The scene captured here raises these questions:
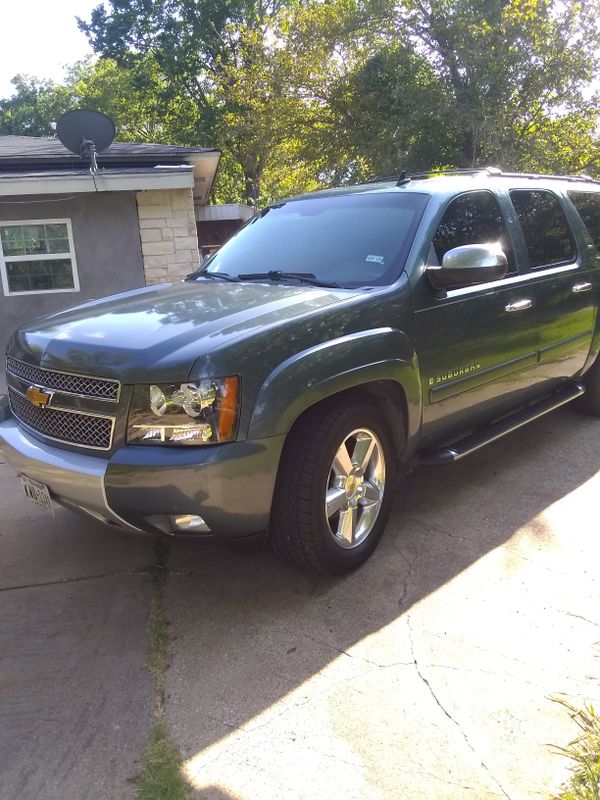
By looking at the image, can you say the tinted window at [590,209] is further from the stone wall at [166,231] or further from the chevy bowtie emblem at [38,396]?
the stone wall at [166,231]

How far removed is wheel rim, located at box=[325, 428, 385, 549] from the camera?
10.2ft

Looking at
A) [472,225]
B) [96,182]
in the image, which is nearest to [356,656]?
[472,225]

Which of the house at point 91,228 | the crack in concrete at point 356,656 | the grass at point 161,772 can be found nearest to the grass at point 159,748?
the grass at point 161,772

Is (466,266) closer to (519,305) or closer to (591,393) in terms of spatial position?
(519,305)

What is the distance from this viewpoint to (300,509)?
2896 mm

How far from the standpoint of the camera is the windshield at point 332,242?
3.55 m

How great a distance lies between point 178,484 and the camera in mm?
2607

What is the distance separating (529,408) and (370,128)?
16972mm

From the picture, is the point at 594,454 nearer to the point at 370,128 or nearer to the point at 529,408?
the point at 529,408

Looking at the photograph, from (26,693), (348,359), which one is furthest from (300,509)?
(26,693)

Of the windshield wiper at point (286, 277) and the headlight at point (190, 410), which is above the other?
the windshield wiper at point (286, 277)

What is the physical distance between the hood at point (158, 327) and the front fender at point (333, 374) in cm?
21

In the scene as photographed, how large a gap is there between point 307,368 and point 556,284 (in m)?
2.43

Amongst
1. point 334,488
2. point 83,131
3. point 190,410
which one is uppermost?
point 83,131
